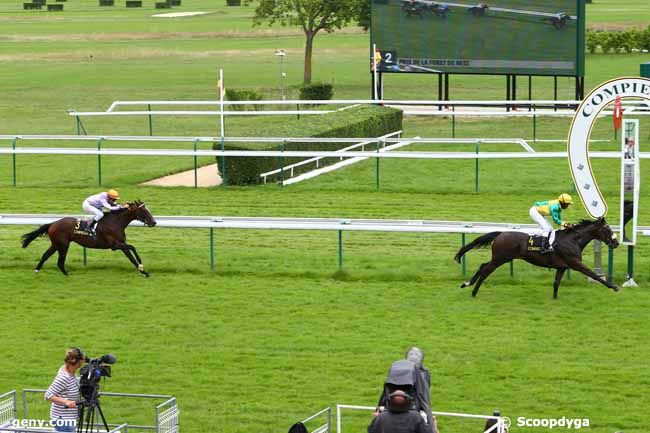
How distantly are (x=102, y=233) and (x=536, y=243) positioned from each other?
16.7 feet

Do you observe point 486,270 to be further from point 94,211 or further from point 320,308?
point 94,211

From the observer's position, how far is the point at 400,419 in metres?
7.07

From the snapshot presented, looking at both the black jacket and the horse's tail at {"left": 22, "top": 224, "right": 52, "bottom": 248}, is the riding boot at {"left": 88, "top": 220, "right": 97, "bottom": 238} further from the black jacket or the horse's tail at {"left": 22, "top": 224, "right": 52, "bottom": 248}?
the black jacket

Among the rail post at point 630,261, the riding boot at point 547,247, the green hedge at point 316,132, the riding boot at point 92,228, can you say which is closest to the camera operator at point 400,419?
the riding boot at point 547,247

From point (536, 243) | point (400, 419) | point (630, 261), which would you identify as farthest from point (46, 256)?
point (400, 419)

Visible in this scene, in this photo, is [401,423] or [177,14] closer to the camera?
[401,423]

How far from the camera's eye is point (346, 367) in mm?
12125

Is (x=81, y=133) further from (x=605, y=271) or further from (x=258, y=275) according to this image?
(x=605, y=271)

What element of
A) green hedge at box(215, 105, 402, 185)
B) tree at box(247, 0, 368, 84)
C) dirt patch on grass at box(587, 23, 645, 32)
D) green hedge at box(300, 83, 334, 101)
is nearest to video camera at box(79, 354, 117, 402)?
green hedge at box(215, 105, 402, 185)

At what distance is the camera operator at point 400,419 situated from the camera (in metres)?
7.04

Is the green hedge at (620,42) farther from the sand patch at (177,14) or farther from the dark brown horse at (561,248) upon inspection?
the dark brown horse at (561,248)

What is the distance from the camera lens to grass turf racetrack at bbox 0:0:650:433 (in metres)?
11.4
